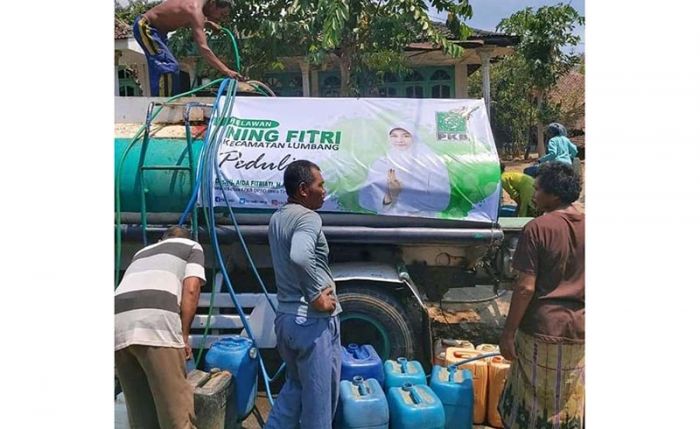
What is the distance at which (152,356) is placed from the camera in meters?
2.89

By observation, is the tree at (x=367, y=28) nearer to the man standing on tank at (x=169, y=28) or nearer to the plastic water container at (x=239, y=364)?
the man standing on tank at (x=169, y=28)

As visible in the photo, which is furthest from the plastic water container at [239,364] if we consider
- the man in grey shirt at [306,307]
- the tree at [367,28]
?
the tree at [367,28]

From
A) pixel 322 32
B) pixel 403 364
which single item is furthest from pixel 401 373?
pixel 322 32

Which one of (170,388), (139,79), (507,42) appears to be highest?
(507,42)

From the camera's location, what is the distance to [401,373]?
3.61 meters

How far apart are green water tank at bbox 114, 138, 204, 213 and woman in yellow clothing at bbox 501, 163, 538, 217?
9.85 ft

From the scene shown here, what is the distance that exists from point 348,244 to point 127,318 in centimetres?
169

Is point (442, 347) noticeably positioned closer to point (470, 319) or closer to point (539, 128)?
point (470, 319)

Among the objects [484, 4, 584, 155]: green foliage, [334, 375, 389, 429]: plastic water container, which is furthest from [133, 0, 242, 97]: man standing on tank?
[484, 4, 584, 155]: green foliage

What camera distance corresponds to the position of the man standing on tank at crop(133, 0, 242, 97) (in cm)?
461

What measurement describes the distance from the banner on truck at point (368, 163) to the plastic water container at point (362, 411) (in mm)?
1235

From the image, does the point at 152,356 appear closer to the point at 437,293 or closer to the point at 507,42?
the point at 437,293

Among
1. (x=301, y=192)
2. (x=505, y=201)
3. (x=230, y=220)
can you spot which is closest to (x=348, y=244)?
(x=230, y=220)

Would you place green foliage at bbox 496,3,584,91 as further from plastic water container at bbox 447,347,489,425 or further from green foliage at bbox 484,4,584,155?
plastic water container at bbox 447,347,489,425
